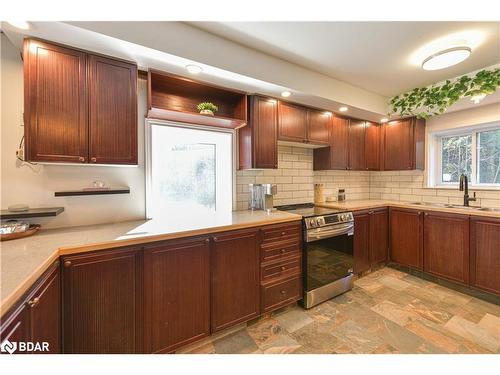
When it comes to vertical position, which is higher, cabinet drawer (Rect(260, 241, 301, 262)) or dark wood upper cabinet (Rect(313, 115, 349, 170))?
dark wood upper cabinet (Rect(313, 115, 349, 170))

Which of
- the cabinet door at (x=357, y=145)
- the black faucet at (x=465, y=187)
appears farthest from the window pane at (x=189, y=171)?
the black faucet at (x=465, y=187)

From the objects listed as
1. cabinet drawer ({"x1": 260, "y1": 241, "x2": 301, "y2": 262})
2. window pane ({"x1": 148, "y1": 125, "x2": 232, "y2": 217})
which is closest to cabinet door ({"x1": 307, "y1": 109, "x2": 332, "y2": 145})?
window pane ({"x1": 148, "y1": 125, "x2": 232, "y2": 217})

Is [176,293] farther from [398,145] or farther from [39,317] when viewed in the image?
[398,145]

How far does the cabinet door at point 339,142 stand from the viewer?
9.27 feet

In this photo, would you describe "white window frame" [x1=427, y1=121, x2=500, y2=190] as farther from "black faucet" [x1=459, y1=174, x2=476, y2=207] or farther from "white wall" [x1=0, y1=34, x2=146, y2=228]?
"white wall" [x1=0, y1=34, x2=146, y2=228]

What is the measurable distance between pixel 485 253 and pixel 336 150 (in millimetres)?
1907

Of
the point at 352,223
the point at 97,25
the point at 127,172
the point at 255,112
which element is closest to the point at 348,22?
the point at 255,112

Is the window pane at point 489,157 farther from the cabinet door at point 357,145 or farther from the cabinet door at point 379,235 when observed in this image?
the cabinet door at point 357,145

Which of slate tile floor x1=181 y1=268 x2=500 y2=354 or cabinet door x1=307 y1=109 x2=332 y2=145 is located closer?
slate tile floor x1=181 y1=268 x2=500 y2=354

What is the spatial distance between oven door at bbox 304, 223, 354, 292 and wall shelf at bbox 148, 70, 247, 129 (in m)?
1.44

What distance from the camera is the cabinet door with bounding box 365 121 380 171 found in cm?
320

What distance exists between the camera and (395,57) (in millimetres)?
1990

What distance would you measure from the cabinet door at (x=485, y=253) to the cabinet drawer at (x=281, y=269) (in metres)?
1.97

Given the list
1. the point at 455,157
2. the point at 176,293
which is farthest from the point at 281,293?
the point at 455,157
